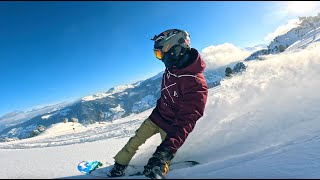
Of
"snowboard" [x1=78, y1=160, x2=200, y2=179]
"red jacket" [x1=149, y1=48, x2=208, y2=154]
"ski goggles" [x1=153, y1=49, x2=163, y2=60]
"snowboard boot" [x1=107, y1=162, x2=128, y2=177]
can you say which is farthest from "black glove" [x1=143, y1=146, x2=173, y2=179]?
"ski goggles" [x1=153, y1=49, x2=163, y2=60]

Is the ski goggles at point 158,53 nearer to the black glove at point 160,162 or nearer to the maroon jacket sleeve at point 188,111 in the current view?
the maroon jacket sleeve at point 188,111

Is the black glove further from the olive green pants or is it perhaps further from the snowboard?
the olive green pants

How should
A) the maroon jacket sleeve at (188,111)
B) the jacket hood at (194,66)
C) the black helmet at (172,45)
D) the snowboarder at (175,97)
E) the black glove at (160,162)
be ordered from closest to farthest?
the black glove at (160,162) < the maroon jacket sleeve at (188,111) < the snowboarder at (175,97) < the jacket hood at (194,66) < the black helmet at (172,45)

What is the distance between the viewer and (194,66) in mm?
4441

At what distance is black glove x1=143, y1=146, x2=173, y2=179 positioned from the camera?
3.20 meters

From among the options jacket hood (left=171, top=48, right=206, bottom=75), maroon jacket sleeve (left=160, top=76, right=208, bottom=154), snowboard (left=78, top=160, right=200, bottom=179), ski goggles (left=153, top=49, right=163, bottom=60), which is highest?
ski goggles (left=153, top=49, right=163, bottom=60)

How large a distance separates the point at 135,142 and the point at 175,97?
36.6 inches

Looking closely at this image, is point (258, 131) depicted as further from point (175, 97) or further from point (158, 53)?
point (158, 53)

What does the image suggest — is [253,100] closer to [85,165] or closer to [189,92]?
[189,92]

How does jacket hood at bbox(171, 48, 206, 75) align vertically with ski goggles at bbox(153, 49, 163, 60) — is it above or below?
below

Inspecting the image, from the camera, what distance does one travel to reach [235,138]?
18.6ft

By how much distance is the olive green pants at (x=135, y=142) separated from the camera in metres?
4.64

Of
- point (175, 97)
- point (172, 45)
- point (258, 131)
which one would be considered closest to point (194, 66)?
point (172, 45)

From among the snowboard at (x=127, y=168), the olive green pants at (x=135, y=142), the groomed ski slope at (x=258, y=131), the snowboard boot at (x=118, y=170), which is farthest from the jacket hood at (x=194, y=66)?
the snowboard boot at (x=118, y=170)
